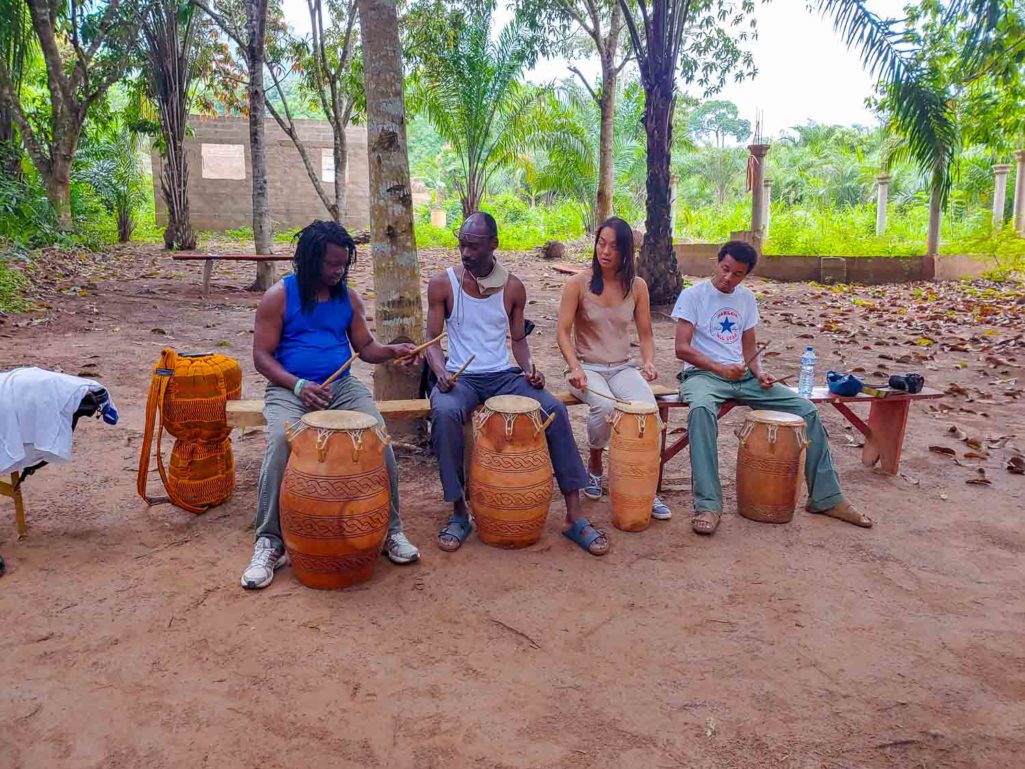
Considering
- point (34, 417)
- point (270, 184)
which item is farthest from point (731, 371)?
point (270, 184)

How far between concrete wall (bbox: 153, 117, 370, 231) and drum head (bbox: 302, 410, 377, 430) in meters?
17.6

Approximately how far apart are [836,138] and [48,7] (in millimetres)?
30387

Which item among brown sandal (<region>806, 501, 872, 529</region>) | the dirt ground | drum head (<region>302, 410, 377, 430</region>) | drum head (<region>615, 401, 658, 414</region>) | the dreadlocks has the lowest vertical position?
the dirt ground

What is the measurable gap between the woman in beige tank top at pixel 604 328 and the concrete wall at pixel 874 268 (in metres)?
10.3

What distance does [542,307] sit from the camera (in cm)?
1024

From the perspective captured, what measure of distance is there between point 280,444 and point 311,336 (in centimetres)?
61

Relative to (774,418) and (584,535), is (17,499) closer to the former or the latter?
(584,535)

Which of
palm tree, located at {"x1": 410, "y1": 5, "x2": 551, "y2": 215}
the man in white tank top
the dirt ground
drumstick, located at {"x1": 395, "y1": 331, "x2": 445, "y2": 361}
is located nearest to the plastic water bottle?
the dirt ground

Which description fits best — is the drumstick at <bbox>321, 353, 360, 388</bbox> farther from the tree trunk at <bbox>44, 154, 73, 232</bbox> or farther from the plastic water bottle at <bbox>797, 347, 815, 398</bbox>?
the tree trunk at <bbox>44, 154, 73, 232</bbox>

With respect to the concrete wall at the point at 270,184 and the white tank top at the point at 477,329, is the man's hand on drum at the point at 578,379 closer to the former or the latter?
the white tank top at the point at 477,329

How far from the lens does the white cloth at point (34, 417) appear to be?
3131 millimetres

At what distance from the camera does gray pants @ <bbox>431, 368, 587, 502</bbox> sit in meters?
3.51

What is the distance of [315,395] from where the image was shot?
11.0ft

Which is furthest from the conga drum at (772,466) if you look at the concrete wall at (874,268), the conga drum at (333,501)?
the concrete wall at (874,268)
